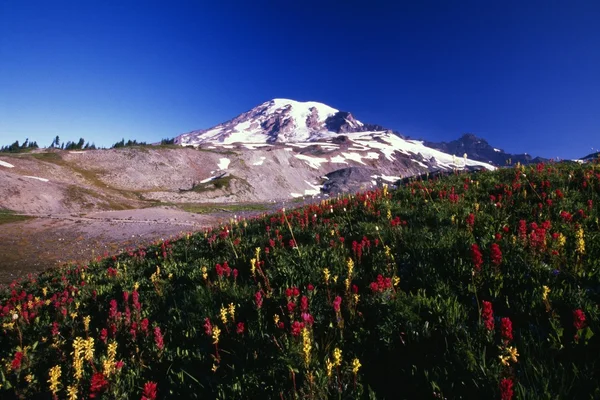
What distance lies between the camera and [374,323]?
12.0 ft

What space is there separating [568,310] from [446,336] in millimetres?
1389

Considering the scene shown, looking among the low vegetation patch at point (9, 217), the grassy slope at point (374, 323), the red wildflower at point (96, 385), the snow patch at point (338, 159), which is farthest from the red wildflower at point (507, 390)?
the snow patch at point (338, 159)

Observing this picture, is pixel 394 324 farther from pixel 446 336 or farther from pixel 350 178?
pixel 350 178

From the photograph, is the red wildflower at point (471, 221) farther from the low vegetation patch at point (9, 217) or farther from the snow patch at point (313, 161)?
the snow patch at point (313, 161)

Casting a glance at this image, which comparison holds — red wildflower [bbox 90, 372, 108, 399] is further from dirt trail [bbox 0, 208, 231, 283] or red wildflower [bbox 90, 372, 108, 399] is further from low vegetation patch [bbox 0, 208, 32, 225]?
low vegetation patch [bbox 0, 208, 32, 225]

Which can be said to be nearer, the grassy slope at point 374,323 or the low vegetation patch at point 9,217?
the grassy slope at point 374,323

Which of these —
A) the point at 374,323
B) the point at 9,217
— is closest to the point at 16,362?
the point at 374,323

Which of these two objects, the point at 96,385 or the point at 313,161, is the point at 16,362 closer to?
the point at 96,385

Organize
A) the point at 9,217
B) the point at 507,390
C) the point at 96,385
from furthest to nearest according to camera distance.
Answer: the point at 9,217 < the point at 96,385 < the point at 507,390

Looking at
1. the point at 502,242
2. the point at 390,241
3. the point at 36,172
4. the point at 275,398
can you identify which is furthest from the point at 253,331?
the point at 36,172

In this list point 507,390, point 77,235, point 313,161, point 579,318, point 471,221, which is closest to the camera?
point 507,390

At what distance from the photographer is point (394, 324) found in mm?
3428

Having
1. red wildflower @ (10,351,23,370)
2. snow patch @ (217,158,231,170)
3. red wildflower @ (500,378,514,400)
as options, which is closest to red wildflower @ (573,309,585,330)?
red wildflower @ (500,378,514,400)

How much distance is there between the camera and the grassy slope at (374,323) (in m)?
2.70
